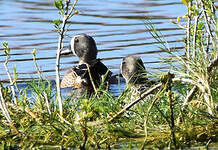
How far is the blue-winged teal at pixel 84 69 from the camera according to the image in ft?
35.4

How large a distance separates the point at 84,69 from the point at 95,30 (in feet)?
13.6

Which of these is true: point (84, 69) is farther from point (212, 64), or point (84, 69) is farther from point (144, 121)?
point (212, 64)

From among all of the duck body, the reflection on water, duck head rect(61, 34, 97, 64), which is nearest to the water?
the reflection on water

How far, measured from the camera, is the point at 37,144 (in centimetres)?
550

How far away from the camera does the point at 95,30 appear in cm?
1533

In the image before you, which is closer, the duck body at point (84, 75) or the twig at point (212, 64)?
the twig at point (212, 64)

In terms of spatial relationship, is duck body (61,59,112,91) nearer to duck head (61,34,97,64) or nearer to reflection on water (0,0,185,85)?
reflection on water (0,0,185,85)

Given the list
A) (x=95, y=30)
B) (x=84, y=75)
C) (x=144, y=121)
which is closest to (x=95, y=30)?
(x=95, y=30)

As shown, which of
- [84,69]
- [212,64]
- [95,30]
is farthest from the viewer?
[95,30]

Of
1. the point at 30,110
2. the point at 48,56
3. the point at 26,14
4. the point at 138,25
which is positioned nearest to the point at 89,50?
the point at 48,56

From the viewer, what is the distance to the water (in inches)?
500

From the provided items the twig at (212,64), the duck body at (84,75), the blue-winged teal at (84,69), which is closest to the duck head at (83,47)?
the blue-winged teal at (84,69)

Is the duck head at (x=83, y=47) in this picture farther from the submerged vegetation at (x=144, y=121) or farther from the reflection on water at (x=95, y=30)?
the submerged vegetation at (x=144, y=121)

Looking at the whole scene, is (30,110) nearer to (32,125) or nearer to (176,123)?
(32,125)
